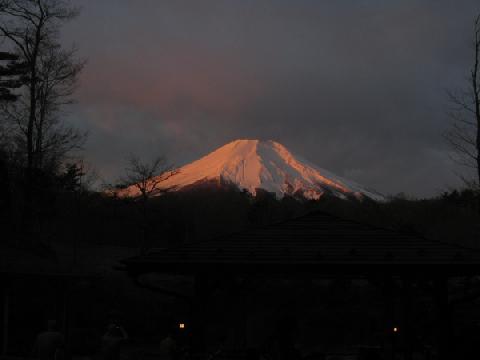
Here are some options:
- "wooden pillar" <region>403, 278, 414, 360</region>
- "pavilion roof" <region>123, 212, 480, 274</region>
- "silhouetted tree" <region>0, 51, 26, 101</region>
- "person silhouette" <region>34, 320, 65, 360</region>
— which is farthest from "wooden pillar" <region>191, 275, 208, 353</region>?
"silhouetted tree" <region>0, 51, 26, 101</region>

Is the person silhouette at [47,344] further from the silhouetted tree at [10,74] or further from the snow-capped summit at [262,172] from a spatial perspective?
the snow-capped summit at [262,172]

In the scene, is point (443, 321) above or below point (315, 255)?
below

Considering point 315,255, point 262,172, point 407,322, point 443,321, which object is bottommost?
point 407,322

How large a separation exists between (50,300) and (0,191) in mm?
5072

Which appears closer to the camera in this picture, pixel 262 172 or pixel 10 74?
pixel 10 74

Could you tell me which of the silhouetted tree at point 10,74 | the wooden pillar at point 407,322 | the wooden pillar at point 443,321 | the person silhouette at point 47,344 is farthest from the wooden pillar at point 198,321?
the silhouetted tree at point 10,74

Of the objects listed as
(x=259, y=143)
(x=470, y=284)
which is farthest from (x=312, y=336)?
(x=259, y=143)

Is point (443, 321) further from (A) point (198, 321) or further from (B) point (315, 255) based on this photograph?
(A) point (198, 321)

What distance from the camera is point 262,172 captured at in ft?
403

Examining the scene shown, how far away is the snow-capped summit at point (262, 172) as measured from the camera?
356ft

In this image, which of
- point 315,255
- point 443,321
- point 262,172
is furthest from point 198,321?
point 262,172

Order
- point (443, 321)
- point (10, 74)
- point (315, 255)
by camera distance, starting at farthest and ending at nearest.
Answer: point (10, 74), point (315, 255), point (443, 321)

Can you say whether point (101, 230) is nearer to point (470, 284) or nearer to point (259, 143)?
point (470, 284)

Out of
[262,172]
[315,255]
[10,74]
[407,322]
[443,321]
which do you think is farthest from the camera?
[262,172]
